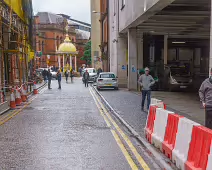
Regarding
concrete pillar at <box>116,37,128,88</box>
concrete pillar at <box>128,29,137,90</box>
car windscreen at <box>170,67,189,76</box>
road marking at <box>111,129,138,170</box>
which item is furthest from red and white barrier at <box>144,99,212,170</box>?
concrete pillar at <box>116,37,128,88</box>

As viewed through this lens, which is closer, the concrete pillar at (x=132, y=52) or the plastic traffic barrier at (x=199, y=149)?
the plastic traffic barrier at (x=199, y=149)

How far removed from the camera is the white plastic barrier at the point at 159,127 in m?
6.74

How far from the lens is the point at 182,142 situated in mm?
5473

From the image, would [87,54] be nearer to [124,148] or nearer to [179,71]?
[179,71]

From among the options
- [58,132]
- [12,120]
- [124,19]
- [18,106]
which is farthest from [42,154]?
[124,19]

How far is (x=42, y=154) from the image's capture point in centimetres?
665

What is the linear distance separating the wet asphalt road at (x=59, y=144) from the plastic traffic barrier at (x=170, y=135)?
2.77ft

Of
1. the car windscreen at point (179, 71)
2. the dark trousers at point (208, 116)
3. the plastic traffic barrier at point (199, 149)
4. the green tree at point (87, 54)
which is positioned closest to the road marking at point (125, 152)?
the plastic traffic barrier at point (199, 149)

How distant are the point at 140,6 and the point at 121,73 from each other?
473 inches

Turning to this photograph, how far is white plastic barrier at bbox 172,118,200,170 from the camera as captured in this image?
17.1 ft

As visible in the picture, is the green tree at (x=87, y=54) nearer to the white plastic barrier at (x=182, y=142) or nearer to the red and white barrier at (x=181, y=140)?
the red and white barrier at (x=181, y=140)

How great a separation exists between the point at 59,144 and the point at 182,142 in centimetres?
321

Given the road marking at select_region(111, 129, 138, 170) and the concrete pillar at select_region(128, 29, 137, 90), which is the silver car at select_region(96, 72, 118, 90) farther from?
the road marking at select_region(111, 129, 138, 170)

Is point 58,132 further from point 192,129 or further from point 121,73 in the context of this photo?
point 121,73
